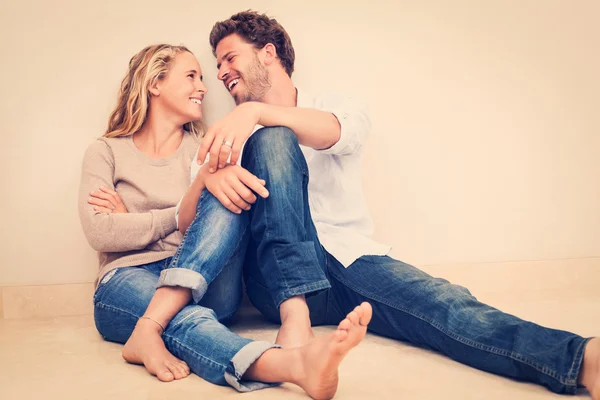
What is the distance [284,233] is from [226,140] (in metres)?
0.26

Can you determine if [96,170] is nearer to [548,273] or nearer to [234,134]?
[234,134]

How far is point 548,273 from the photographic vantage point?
240 centimetres

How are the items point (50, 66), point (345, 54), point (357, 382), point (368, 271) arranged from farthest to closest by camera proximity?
point (345, 54) → point (50, 66) → point (368, 271) → point (357, 382)

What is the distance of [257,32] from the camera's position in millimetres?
2004

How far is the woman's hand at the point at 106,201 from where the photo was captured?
1734 millimetres

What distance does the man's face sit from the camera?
1.99m

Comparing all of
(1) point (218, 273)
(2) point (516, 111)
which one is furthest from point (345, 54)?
(1) point (218, 273)

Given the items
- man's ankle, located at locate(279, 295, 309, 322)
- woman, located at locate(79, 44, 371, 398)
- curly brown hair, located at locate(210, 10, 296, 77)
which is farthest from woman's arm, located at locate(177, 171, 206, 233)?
curly brown hair, located at locate(210, 10, 296, 77)

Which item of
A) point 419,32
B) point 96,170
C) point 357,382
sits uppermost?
point 419,32

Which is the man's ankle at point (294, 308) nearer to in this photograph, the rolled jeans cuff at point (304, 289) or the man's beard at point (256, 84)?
the rolled jeans cuff at point (304, 289)

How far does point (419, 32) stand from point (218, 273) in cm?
141

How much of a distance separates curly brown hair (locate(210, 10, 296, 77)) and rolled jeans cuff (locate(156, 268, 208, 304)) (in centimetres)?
98

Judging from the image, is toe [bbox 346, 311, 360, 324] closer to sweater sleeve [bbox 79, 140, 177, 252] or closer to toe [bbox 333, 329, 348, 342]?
toe [bbox 333, 329, 348, 342]

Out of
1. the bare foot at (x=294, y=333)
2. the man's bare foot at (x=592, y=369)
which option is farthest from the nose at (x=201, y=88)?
the man's bare foot at (x=592, y=369)
